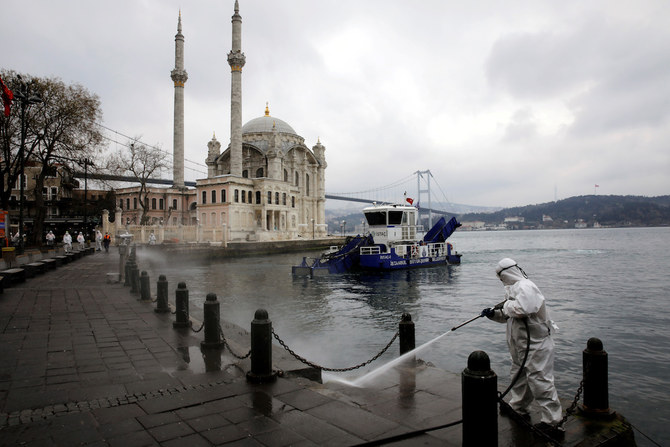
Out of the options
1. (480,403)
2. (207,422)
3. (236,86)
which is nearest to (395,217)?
(207,422)

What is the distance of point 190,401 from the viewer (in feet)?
16.6

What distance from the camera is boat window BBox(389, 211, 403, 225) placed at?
31.4 metres

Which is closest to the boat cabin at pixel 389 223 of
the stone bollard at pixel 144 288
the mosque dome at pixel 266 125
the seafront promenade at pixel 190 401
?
the stone bollard at pixel 144 288

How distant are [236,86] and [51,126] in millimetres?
28063

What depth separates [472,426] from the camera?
347 centimetres

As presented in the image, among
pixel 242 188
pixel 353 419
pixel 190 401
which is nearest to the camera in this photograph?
pixel 353 419

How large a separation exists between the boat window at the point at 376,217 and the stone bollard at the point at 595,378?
87.2 ft

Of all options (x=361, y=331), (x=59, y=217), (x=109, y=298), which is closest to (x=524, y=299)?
(x=361, y=331)

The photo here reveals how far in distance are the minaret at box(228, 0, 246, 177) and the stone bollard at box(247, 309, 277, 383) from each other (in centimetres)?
5255

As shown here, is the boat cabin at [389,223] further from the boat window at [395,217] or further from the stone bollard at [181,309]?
the stone bollard at [181,309]

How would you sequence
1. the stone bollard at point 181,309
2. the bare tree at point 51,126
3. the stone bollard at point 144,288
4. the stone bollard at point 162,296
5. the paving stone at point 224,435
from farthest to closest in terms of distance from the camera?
the bare tree at point 51,126, the stone bollard at point 144,288, the stone bollard at point 162,296, the stone bollard at point 181,309, the paving stone at point 224,435

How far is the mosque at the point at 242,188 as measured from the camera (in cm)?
5475

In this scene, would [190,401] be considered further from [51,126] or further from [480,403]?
[51,126]

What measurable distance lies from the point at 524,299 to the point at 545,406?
1.08 meters
